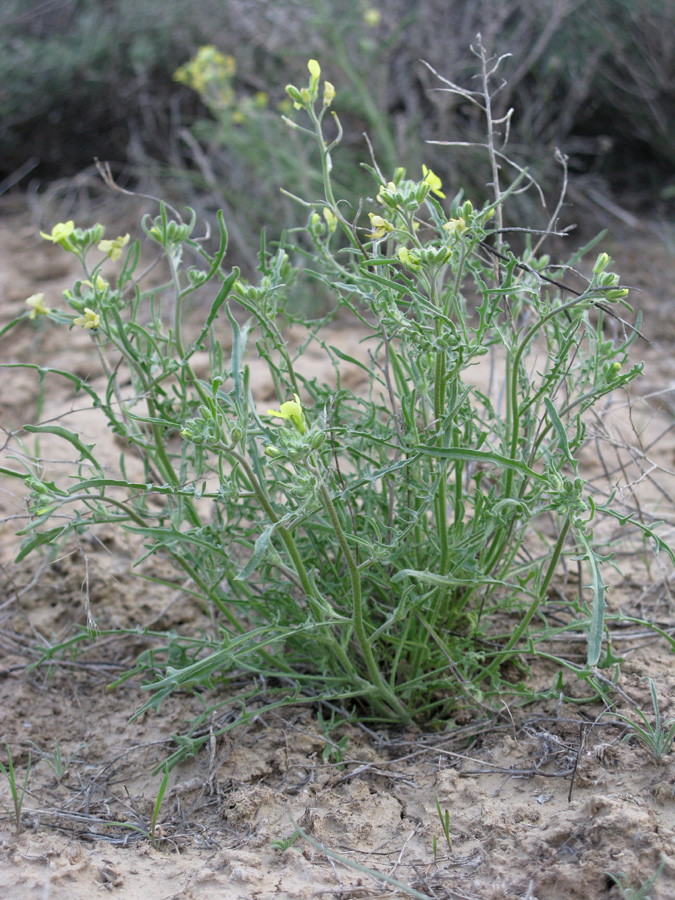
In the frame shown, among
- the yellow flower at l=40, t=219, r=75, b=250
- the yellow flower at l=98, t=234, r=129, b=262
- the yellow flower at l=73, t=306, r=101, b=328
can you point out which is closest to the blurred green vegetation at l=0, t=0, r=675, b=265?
the yellow flower at l=98, t=234, r=129, b=262

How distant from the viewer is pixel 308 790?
1.46m

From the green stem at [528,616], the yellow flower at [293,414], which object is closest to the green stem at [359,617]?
the yellow flower at [293,414]

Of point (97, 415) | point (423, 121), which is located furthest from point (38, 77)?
point (97, 415)

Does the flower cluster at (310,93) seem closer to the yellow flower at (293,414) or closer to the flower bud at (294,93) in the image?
the flower bud at (294,93)

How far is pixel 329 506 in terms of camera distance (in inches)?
47.8

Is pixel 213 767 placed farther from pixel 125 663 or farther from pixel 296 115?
pixel 296 115

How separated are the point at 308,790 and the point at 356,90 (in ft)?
11.8

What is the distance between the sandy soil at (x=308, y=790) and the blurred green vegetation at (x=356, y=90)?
234 cm

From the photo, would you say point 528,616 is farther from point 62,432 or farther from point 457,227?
point 62,432

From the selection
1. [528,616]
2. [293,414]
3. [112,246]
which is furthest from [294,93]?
[528,616]

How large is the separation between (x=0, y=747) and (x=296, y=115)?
3.73m

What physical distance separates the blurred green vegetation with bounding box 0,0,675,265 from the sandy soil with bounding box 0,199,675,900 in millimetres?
2343

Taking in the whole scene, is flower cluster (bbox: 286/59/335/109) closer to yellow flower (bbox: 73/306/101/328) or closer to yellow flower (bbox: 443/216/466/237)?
yellow flower (bbox: 443/216/466/237)

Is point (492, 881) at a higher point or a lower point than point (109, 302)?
lower
